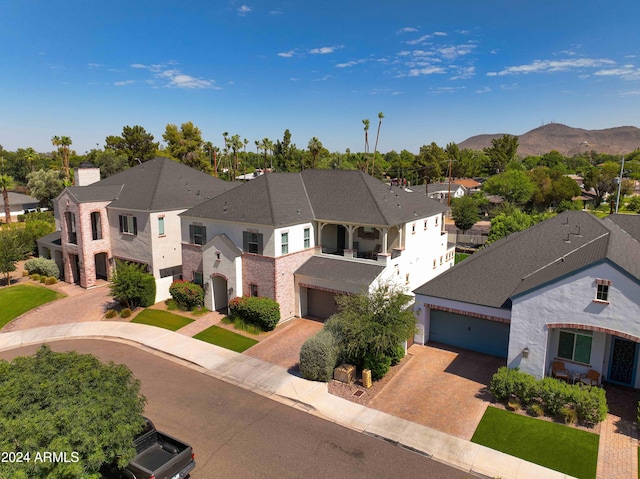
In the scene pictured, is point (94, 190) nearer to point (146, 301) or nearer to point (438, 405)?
point (146, 301)

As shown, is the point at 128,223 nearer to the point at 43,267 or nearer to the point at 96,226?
the point at 96,226

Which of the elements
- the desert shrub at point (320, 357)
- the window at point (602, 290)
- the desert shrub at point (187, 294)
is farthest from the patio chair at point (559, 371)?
the desert shrub at point (187, 294)

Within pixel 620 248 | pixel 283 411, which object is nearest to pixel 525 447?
pixel 283 411

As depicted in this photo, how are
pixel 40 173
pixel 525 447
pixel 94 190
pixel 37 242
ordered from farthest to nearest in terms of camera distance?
1. pixel 40 173
2. pixel 37 242
3. pixel 94 190
4. pixel 525 447

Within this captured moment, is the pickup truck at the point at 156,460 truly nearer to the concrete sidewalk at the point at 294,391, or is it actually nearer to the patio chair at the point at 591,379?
the concrete sidewalk at the point at 294,391

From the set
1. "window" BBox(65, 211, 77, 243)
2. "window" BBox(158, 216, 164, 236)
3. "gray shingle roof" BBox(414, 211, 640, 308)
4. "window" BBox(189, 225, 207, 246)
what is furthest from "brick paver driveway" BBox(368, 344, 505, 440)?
"window" BBox(65, 211, 77, 243)
